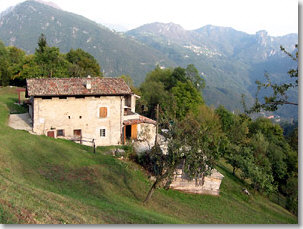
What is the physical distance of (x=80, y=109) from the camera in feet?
82.0

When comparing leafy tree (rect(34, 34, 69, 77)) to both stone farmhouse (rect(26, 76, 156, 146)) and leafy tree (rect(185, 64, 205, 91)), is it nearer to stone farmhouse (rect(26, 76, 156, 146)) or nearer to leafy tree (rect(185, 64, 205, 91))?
stone farmhouse (rect(26, 76, 156, 146))

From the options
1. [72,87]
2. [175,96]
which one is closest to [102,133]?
[72,87]

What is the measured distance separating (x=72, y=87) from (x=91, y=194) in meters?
12.9

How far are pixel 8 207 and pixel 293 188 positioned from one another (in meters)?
24.3

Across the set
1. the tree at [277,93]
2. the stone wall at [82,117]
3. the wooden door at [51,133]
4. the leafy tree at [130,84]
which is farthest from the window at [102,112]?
the leafy tree at [130,84]

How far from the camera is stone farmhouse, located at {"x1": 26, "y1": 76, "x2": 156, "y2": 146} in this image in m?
23.7

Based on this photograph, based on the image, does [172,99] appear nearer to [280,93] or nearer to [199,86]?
[199,86]

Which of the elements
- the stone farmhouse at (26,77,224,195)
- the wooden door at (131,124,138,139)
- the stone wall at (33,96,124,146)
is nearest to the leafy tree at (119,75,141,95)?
the wooden door at (131,124,138,139)

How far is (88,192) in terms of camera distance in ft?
47.6

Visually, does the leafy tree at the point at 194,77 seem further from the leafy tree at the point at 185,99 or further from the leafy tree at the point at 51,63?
the leafy tree at the point at 51,63

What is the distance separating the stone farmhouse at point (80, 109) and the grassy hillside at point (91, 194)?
263 cm

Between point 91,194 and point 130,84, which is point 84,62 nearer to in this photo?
point 130,84

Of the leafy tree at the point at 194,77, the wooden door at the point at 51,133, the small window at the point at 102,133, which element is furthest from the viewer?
Answer: the leafy tree at the point at 194,77

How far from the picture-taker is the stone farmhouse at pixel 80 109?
77.8 feet
